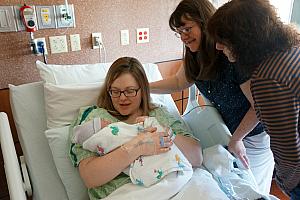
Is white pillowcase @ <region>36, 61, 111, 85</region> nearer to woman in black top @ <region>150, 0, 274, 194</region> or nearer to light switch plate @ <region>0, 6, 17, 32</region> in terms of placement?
light switch plate @ <region>0, 6, 17, 32</region>

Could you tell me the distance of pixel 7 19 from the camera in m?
1.51

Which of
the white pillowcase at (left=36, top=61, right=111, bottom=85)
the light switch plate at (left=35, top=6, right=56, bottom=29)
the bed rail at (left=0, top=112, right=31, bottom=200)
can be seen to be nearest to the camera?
the bed rail at (left=0, top=112, right=31, bottom=200)

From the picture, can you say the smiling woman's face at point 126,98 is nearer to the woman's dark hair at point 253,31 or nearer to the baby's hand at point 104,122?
the baby's hand at point 104,122

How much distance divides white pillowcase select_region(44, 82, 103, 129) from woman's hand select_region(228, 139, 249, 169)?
739mm

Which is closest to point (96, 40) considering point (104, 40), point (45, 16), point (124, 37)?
point (104, 40)

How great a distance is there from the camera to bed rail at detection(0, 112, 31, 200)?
833mm

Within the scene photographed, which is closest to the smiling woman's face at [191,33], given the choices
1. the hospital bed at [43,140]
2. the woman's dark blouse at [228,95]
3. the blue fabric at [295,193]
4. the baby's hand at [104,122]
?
the woman's dark blouse at [228,95]

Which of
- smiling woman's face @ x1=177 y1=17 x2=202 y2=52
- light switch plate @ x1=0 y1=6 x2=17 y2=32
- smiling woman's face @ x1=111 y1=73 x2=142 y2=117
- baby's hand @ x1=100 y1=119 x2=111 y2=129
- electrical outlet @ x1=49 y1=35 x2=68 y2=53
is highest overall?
light switch plate @ x1=0 y1=6 x2=17 y2=32

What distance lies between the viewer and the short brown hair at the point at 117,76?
1325mm

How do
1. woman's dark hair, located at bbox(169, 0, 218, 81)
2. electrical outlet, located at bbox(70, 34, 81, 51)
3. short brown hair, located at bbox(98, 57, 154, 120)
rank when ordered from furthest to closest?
1. electrical outlet, located at bbox(70, 34, 81, 51)
2. short brown hair, located at bbox(98, 57, 154, 120)
3. woman's dark hair, located at bbox(169, 0, 218, 81)

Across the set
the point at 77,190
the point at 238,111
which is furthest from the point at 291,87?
the point at 77,190

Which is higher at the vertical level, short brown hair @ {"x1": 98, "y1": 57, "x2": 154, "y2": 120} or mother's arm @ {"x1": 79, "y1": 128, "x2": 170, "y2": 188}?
short brown hair @ {"x1": 98, "y1": 57, "x2": 154, "y2": 120}

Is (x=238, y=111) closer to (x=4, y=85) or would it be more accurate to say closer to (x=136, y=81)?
(x=136, y=81)

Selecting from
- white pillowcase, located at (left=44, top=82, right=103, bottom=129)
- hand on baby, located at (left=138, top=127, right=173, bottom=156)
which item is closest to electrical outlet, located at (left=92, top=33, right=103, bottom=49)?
white pillowcase, located at (left=44, top=82, right=103, bottom=129)
